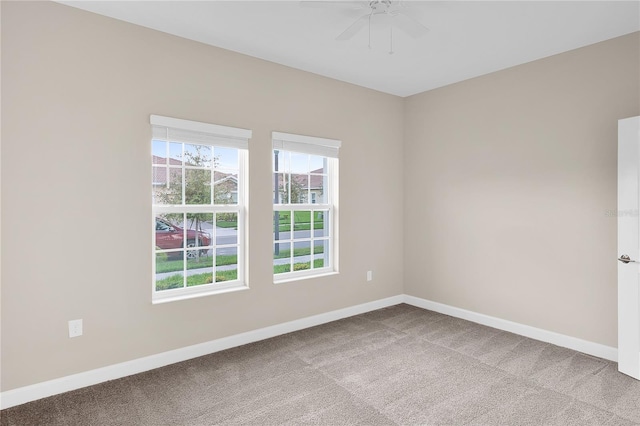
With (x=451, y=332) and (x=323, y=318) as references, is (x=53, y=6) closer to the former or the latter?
(x=323, y=318)

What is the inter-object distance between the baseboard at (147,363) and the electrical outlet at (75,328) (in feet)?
0.99

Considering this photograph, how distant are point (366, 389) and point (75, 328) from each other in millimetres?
2199

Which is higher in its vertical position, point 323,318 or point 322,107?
point 322,107

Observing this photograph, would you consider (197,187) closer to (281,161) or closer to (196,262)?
(196,262)

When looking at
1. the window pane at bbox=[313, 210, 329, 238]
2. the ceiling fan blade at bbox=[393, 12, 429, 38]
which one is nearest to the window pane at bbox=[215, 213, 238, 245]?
the window pane at bbox=[313, 210, 329, 238]

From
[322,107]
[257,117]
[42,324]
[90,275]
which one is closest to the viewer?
[42,324]

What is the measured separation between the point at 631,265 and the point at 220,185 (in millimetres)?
3539

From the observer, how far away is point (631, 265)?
2.92 metres

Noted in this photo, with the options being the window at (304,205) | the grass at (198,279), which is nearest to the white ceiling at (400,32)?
the window at (304,205)

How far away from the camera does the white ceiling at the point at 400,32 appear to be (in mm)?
2693

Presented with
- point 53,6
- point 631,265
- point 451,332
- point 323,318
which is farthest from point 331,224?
point 53,6

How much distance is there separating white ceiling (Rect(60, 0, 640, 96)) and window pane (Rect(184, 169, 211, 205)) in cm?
117

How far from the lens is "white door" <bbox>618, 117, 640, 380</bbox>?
288 cm

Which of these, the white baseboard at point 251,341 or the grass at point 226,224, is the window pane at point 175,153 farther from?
the white baseboard at point 251,341
